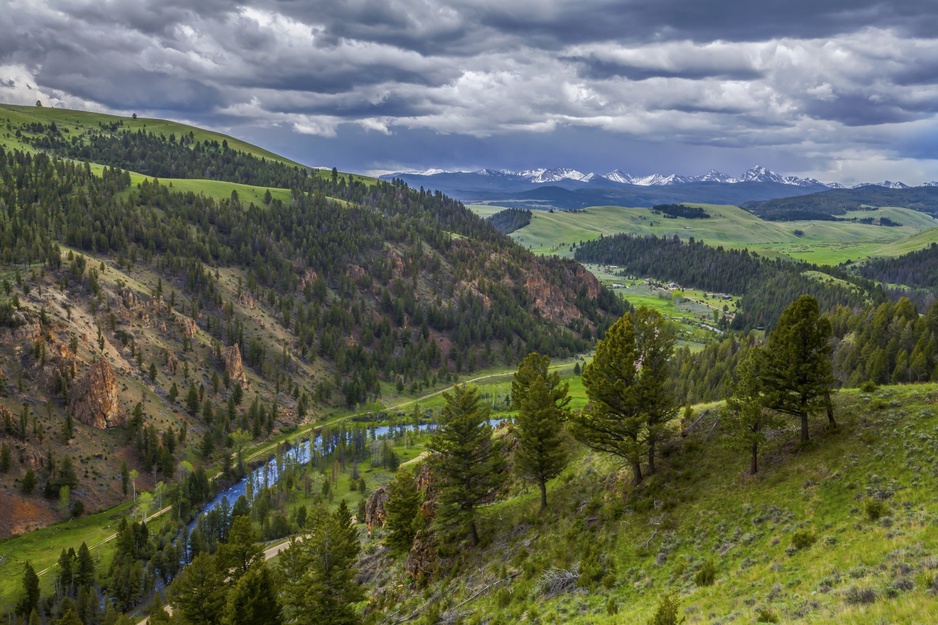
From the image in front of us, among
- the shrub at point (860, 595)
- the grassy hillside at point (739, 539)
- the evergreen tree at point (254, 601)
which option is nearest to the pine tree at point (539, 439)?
the grassy hillside at point (739, 539)

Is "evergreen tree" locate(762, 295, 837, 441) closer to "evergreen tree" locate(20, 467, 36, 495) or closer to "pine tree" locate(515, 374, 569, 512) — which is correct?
"pine tree" locate(515, 374, 569, 512)

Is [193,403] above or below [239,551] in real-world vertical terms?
below

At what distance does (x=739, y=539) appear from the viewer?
37.1m

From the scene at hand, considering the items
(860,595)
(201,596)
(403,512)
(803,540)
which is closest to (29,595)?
(201,596)

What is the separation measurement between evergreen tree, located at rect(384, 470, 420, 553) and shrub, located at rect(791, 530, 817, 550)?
1518 inches

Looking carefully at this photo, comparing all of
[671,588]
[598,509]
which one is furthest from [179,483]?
[671,588]

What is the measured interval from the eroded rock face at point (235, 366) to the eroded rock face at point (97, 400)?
4038 centimetres

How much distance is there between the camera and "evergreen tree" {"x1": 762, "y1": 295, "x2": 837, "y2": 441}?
41375 millimetres

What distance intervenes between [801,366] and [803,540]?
534 inches

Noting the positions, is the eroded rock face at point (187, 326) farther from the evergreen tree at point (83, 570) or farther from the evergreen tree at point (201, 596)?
the evergreen tree at point (201, 596)

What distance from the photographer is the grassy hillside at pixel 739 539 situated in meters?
27.1

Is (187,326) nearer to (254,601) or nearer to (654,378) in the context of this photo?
(254,601)

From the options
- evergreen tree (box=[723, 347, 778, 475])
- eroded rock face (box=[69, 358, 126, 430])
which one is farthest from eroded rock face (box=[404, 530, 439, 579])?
eroded rock face (box=[69, 358, 126, 430])

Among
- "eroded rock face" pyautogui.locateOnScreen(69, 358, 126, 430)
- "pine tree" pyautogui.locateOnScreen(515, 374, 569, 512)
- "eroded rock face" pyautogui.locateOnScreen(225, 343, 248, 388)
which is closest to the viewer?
"pine tree" pyautogui.locateOnScreen(515, 374, 569, 512)
